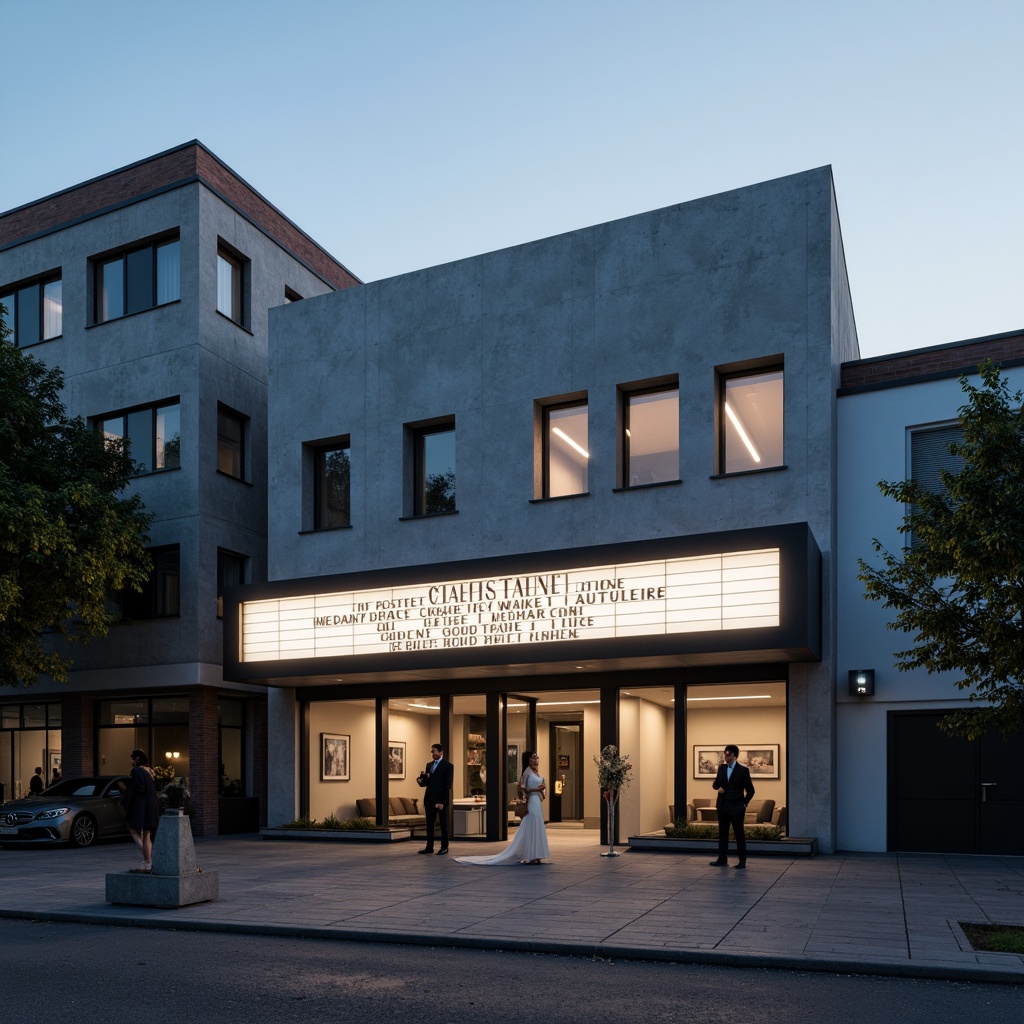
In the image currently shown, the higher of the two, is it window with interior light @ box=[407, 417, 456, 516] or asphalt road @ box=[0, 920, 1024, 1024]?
window with interior light @ box=[407, 417, 456, 516]

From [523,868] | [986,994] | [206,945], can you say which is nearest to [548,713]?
[523,868]

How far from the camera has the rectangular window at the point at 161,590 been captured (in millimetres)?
25703

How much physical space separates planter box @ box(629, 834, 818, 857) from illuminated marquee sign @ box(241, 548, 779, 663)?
3.54 metres

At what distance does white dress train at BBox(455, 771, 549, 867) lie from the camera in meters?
17.5

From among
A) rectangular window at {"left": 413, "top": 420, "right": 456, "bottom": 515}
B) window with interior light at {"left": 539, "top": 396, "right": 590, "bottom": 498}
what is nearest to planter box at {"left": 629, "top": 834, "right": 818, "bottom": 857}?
window with interior light at {"left": 539, "top": 396, "right": 590, "bottom": 498}

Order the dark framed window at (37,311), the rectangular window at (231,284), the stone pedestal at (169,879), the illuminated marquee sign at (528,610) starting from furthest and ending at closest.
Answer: the dark framed window at (37,311)
the rectangular window at (231,284)
the illuminated marquee sign at (528,610)
the stone pedestal at (169,879)

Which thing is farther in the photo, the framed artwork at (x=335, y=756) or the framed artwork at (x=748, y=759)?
the framed artwork at (x=335, y=756)

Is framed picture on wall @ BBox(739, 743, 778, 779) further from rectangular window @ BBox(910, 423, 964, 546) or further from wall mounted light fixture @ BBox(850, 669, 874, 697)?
rectangular window @ BBox(910, 423, 964, 546)

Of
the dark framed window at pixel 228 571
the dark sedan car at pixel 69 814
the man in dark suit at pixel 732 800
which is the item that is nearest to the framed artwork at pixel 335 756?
the dark sedan car at pixel 69 814

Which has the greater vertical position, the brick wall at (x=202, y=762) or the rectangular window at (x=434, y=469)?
the rectangular window at (x=434, y=469)

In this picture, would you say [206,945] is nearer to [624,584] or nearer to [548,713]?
[624,584]

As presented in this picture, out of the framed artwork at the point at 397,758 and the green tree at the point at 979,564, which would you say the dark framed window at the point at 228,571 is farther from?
the green tree at the point at 979,564

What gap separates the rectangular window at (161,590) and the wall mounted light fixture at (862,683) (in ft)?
48.5

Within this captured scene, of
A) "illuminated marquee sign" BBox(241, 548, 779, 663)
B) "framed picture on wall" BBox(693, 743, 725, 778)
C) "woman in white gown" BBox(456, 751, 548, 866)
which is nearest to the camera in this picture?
"woman in white gown" BBox(456, 751, 548, 866)
